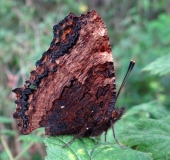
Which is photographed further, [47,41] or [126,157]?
[47,41]

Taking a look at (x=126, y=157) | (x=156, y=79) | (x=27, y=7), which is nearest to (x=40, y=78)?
(x=126, y=157)

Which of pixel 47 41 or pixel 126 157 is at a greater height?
pixel 47 41

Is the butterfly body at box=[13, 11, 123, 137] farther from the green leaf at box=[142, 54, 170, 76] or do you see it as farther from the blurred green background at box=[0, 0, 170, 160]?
the blurred green background at box=[0, 0, 170, 160]

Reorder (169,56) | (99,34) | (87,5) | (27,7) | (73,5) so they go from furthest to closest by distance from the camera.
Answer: (87,5), (73,5), (27,7), (169,56), (99,34)

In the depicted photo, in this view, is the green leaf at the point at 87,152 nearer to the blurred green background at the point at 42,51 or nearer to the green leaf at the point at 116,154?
the green leaf at the point at 116,154

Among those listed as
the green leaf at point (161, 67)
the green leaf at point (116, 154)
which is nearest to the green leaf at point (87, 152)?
the green leaf at point (116, 154)

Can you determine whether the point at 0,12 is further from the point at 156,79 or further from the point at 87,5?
the point at 156,79

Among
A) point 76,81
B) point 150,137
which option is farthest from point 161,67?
point 150,137
